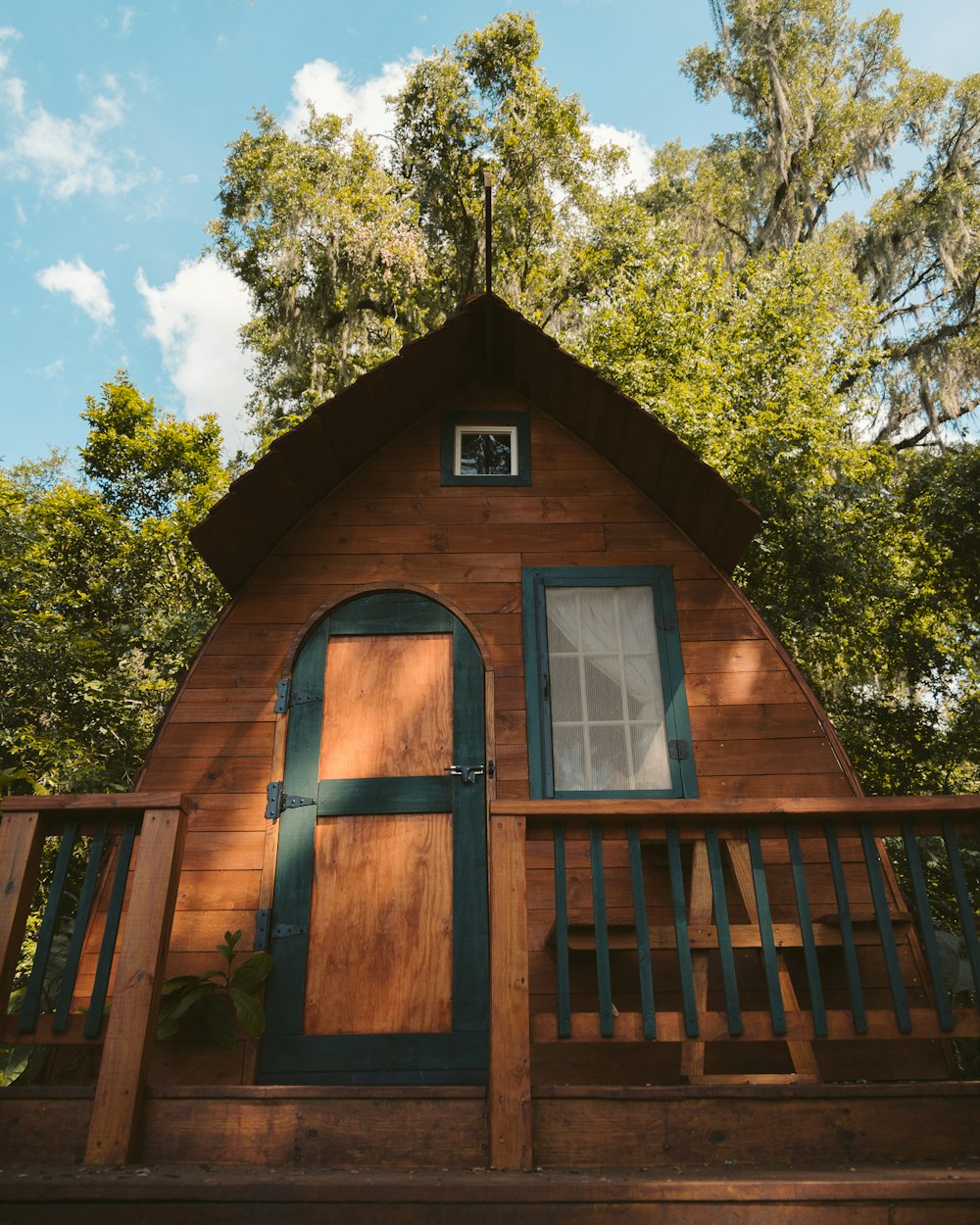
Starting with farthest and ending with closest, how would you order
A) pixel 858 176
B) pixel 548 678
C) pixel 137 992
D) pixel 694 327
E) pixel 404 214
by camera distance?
1. pixel 858 176
2. pixel 404 214
3. pixel 694 327
4. pixel 548 678
5. pixel 137 992

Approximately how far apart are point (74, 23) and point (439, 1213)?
961 inches

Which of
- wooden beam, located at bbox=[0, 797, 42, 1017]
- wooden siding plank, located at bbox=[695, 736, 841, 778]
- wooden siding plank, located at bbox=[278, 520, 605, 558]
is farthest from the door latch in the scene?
wooden beam, located at bbox=[0, 797, 42, 1017]

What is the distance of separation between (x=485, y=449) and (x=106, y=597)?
9.75 m

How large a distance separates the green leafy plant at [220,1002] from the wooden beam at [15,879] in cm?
103

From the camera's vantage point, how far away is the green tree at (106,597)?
1115 centimetres

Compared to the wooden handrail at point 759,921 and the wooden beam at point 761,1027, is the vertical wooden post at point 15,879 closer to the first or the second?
the wooden handrail at point 759,921

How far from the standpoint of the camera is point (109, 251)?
2039 centimetres

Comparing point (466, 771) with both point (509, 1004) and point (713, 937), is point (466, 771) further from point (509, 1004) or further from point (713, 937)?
point (509, 1004)

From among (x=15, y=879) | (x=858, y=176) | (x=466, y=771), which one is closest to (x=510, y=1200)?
(x=15, y=879)

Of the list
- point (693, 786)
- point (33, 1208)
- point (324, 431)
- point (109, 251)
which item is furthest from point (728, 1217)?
point (109, 251)

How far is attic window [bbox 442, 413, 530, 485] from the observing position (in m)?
5.20

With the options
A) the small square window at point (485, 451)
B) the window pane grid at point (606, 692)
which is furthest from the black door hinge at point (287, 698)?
the small square window at point (485, 451)

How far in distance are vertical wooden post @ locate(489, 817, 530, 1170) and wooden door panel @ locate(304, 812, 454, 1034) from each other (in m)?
1.54

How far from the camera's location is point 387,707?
452 centimetres
